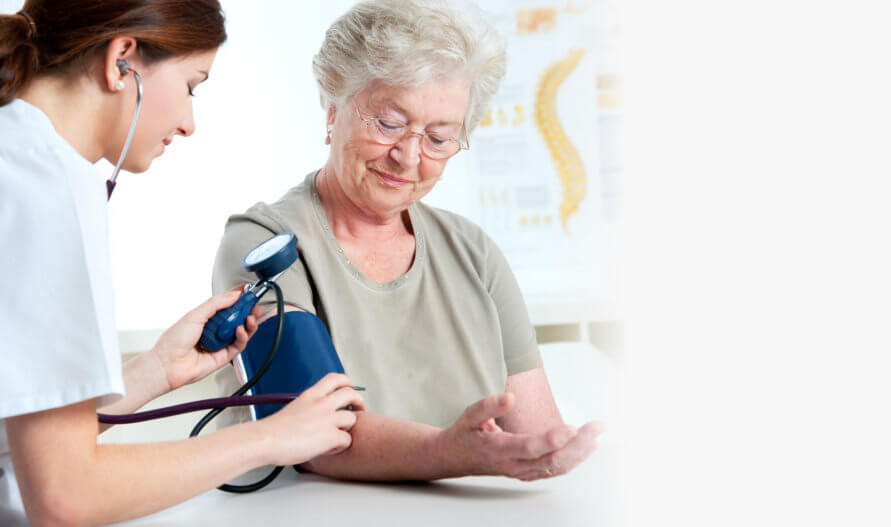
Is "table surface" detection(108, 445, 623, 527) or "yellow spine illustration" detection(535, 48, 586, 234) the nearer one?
"table surface" detection(108, 445, 623, 527)

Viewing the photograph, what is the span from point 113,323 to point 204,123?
1.98 metres

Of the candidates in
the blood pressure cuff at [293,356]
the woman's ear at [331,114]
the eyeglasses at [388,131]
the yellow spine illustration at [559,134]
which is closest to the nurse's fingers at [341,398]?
the blood pressure cuff at [293,356]

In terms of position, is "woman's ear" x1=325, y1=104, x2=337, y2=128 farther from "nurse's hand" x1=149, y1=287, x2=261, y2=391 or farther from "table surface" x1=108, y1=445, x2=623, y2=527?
"table surface" x1=108, y1=445, x2=623, y2=527

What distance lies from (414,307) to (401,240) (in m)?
0.16

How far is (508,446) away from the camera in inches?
36.3

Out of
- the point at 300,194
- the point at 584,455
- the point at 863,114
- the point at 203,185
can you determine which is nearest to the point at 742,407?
the point at 863,114

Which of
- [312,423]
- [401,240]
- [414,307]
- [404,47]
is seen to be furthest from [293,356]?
[404,47]

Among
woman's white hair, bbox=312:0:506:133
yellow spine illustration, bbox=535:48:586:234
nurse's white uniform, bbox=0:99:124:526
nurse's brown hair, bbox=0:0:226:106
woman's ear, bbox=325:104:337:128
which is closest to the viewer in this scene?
nurse's white uniform, bbox=0:99:124:526

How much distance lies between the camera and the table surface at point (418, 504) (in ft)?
2.91

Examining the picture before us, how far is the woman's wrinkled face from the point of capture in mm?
1328

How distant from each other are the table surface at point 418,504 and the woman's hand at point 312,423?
7 centimetres

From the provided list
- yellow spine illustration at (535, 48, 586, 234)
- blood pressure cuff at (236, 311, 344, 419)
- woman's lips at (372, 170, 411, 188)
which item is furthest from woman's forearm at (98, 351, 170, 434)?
yellow spine illustration at (535, 48, 586, 234)

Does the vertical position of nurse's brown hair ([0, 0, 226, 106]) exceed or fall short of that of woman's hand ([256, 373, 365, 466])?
it exceeds it

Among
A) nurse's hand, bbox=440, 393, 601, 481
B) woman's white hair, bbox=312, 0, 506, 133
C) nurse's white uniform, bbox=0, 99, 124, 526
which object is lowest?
nurse's hand, bbox=440, 393, 601, 481
